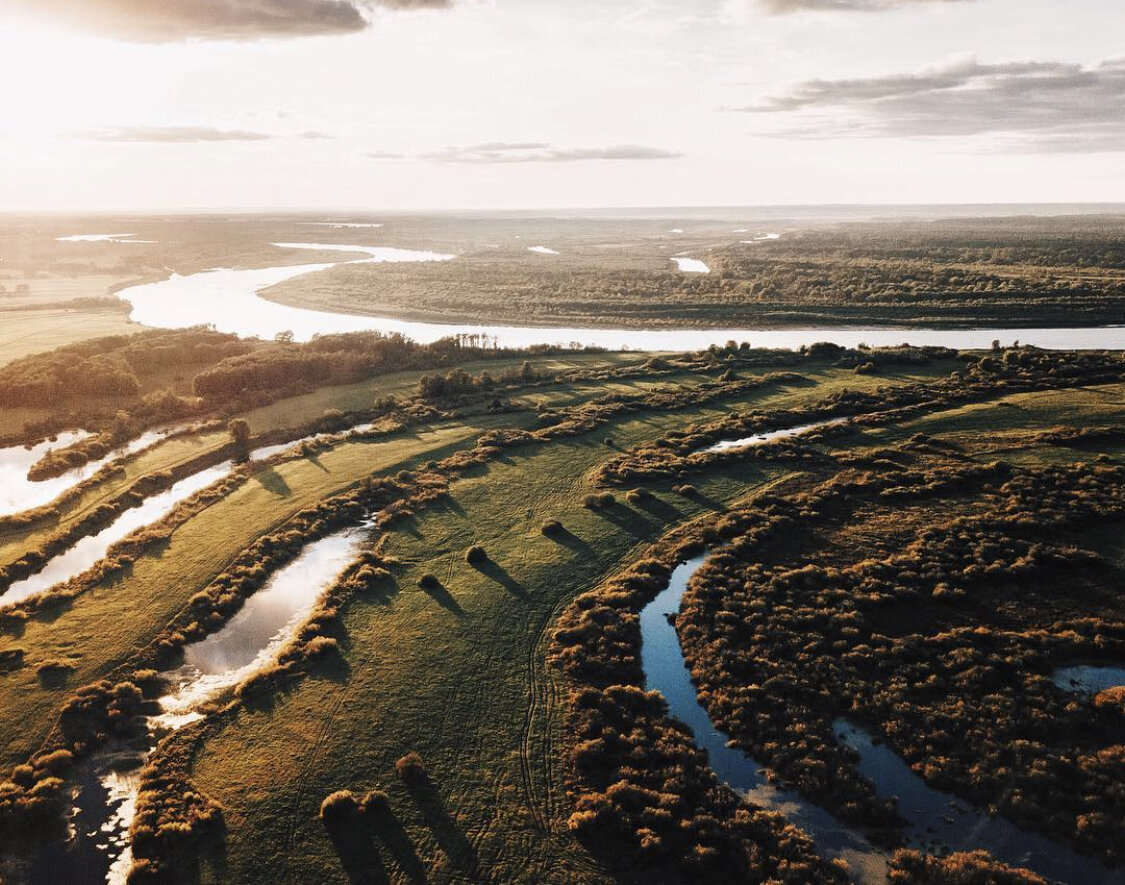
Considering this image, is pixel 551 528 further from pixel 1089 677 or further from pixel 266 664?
pixel 1089 677

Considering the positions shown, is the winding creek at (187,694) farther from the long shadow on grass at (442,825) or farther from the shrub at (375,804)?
the long shadow on grass at (442,825)

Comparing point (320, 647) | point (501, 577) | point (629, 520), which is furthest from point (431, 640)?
point (629, 520)

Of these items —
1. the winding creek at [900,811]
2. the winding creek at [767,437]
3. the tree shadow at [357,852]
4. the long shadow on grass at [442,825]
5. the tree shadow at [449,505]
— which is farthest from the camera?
the winding creek at [767,437]

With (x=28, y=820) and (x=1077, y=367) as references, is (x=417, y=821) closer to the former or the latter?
(x=28, y=820)

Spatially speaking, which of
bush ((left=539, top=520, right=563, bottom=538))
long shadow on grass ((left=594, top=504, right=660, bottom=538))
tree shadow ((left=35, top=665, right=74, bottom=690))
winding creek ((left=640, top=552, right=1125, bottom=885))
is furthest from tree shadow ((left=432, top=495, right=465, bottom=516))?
tree shadow ((left=35, top=665, right=74, bottom=690))

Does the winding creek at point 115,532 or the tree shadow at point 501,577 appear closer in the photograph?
the tree shadow at point 501,577

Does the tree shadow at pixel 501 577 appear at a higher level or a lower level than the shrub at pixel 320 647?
higher

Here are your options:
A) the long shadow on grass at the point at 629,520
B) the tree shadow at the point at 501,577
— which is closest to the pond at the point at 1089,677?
the long shadow on grass at the point at 629,520

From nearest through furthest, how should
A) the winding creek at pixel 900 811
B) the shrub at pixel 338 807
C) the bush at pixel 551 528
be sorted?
the winding creek at pixel 900 811 < the shrub at pixel 338 807 < the bush at pixel 551 528
